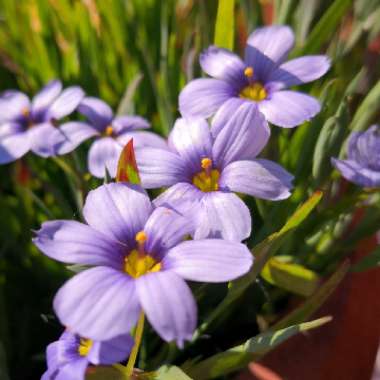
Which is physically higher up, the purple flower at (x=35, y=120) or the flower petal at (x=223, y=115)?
the flower petal at (x=223, y=115)

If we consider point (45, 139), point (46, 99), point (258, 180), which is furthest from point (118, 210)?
point (46, 99)

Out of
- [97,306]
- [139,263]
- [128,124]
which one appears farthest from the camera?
[128,124]

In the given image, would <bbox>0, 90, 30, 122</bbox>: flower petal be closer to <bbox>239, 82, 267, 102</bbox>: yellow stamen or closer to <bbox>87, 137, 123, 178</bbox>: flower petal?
<bbox>87, 137, 123, 178</bbox>: flower petal

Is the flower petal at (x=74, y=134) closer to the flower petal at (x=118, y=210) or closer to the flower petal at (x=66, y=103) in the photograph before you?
Result: the flower petal at (x=66, y=103)

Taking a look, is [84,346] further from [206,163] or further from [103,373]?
[206,163]

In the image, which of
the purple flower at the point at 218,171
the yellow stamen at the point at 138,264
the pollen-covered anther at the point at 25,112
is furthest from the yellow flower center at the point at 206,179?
the pollen-covered anther at the point at 25,112
